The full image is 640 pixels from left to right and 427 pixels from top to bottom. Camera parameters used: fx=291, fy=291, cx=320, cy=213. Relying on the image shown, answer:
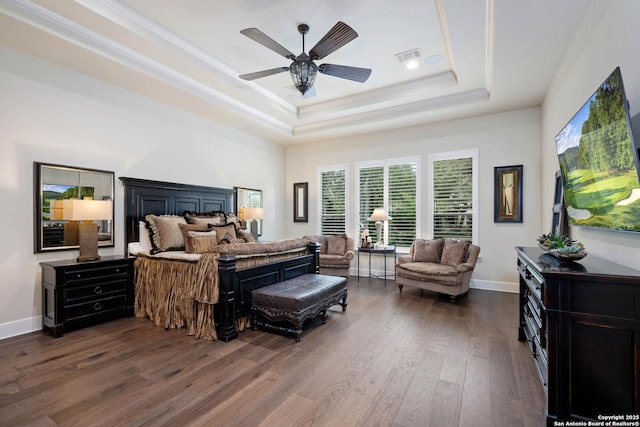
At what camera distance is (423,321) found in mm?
3682

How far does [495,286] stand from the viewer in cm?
518

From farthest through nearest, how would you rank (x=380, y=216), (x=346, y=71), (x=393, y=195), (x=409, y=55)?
1. (x=393, y=195)
2. (x=380, y=216)
3. (x=409, y=55)
4. (x=346, y=71)

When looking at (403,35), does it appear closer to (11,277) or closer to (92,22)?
(92,22)

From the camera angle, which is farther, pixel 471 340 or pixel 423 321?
pixel 423 321

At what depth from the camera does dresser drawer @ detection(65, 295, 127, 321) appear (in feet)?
10.8

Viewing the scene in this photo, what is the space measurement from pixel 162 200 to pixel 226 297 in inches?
98.8

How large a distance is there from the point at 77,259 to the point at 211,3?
3273 millimetres

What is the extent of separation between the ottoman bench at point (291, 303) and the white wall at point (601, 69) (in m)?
2.59

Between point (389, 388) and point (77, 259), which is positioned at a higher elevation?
point (77, 259)

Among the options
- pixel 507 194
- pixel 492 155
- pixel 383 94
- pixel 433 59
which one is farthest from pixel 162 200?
pixel 507 194

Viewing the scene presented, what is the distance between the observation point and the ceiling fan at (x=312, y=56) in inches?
108

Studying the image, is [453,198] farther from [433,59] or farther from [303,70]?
[303,70]

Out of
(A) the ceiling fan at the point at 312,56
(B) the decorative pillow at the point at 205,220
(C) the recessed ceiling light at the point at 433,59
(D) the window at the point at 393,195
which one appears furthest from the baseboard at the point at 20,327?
(C) the recessed ceiling light at the point at 433,59

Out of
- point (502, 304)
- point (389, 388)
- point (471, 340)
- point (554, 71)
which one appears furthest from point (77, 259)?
point (554, 71)
